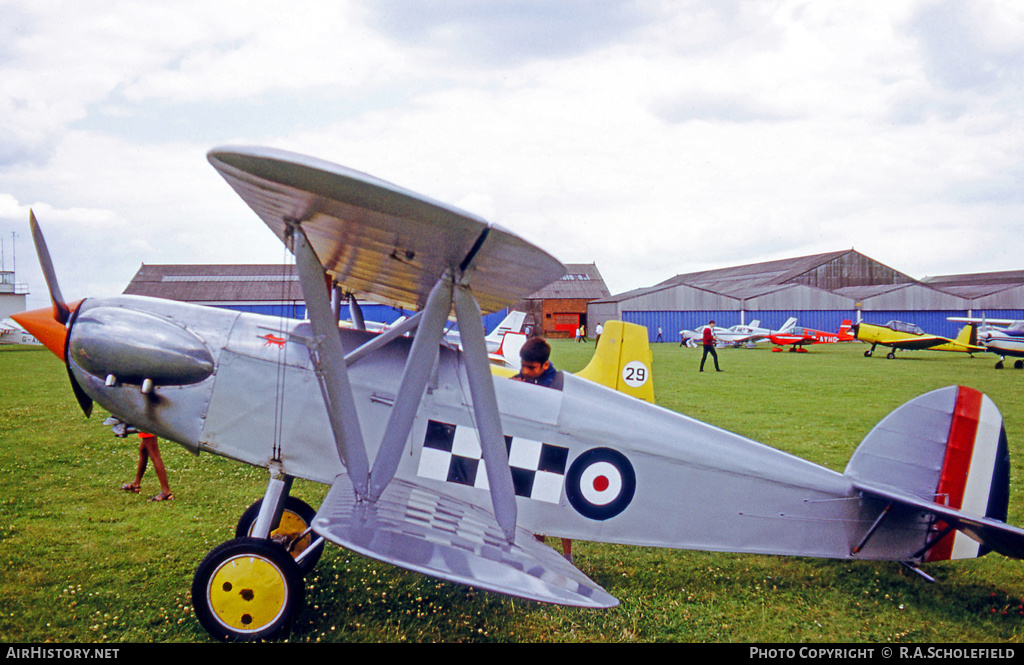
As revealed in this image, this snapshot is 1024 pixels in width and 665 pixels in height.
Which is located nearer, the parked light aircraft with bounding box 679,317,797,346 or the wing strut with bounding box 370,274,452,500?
the wing strut with bounding box 370,274,452,500

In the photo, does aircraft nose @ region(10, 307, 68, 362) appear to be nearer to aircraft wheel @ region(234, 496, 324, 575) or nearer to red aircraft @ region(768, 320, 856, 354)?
aircraft wheel @ region(234, 496, 324, 575)

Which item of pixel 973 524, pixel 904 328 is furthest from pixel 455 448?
pixel 904 328

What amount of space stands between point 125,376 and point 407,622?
204 centimetres

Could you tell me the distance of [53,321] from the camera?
3.58 meters

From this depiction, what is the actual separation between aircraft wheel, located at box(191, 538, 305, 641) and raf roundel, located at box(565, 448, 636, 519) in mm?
1552

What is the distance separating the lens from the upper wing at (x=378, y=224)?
2.07 metres

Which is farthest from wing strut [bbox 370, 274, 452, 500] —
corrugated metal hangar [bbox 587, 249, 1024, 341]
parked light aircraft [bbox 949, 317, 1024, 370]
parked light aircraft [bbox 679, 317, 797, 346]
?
corrugated metal hangar [bbox 587, 249, 1024, 341]

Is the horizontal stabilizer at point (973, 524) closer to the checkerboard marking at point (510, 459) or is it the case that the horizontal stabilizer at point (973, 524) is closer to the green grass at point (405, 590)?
the green grass at point (405, 590)

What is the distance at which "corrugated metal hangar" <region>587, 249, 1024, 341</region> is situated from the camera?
41.8 metres

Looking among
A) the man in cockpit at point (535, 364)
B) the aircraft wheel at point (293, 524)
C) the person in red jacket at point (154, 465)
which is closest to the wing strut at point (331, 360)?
the aircraft wheel at point (293, 524)

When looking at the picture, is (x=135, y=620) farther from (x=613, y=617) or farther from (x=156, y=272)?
(x=156, y=272)

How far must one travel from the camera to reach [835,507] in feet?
11.8

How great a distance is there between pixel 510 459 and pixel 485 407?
669 mm
